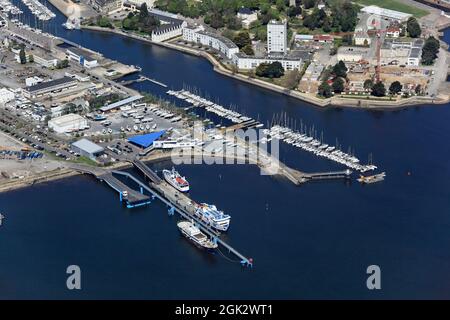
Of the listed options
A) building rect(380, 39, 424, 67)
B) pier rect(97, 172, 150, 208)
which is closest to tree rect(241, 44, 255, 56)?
building rect(380, 39, 424, 67)

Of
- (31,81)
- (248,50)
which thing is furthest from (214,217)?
(248,50)

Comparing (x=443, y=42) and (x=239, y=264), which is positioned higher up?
(x=443, y=42)

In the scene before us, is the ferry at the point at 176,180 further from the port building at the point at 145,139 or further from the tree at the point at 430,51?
the tree at the point at 430,51

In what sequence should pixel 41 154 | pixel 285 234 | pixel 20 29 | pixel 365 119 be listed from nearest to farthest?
pixel 285 234 < pixel 41 154 < pixel 365 119 < pixel 20 29

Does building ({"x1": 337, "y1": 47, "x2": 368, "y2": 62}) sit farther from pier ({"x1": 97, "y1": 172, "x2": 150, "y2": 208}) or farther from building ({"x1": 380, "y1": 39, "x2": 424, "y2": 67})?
pier ({"x1": 97, "y1": 172, "x2": 150, "y2": 208})

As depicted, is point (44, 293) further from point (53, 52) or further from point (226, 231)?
point (53, 52)

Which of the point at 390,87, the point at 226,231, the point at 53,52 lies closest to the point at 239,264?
the point at 226,231

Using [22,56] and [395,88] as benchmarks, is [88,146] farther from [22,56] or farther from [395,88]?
[395,88]


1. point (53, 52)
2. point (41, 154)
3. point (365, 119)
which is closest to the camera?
point (41, 154)
